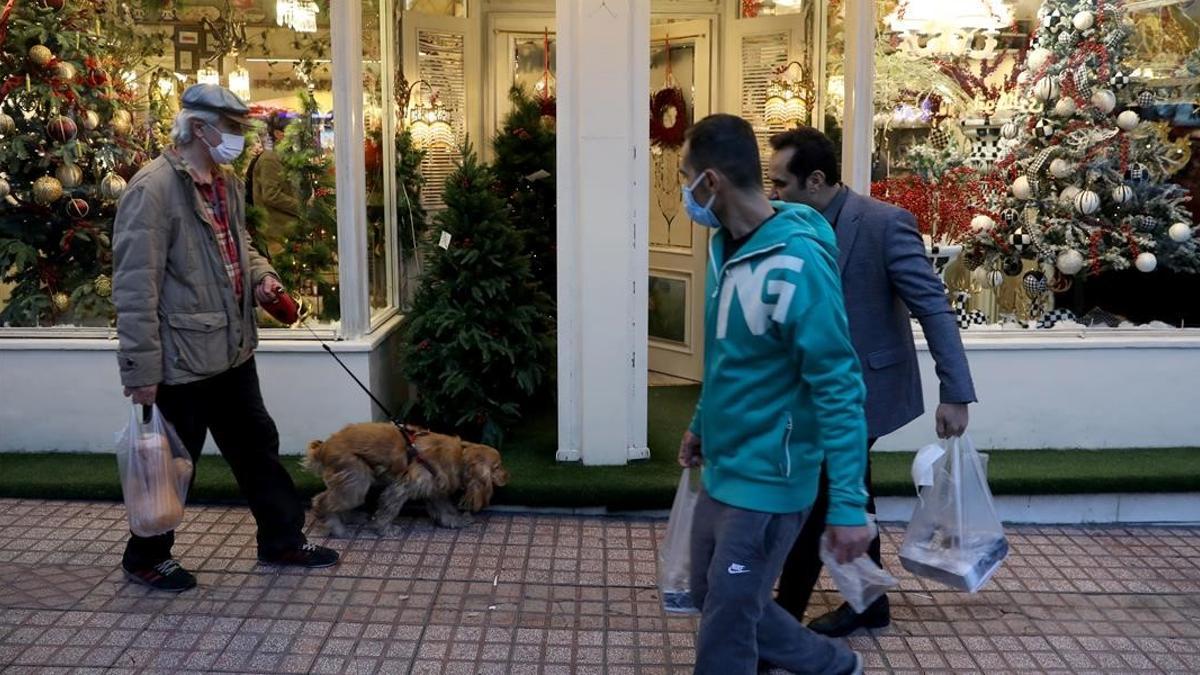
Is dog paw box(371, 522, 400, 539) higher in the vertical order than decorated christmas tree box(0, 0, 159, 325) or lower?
lower

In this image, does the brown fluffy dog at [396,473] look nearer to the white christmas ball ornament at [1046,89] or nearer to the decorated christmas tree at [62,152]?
the decorated christmas tree at [62,152]

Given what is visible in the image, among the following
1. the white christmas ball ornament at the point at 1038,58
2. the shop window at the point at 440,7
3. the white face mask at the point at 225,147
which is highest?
the shop window at the point at 440,7

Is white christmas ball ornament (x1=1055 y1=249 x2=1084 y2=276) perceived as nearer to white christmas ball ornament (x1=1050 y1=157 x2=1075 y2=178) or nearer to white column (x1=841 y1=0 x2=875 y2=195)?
white christmas ball ornament (x1=1050 y1=157 x2=1075 y2=178)

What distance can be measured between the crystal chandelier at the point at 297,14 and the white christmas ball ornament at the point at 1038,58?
3761 millimetres

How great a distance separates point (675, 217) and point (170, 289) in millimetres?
4146

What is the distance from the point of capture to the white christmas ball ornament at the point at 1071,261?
6180 mm

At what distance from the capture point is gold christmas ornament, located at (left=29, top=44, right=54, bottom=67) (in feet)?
20.0

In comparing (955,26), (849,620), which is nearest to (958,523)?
(849,620)

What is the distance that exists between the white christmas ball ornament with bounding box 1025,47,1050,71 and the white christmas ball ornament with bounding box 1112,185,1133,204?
0.75 metres

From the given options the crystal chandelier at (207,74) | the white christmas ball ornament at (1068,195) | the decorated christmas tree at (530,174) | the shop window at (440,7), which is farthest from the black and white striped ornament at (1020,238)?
the crystal chandelier at (207,74)

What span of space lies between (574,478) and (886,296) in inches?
86.3

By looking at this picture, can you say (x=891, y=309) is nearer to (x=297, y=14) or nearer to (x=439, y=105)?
(x=297, y=14)

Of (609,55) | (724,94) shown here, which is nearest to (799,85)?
(724,94)

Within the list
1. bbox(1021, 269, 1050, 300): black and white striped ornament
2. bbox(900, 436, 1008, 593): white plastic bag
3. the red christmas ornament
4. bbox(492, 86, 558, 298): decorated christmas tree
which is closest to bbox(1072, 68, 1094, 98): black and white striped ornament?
bbox(1021, 269, 1050, 300): black and white striped ornament
